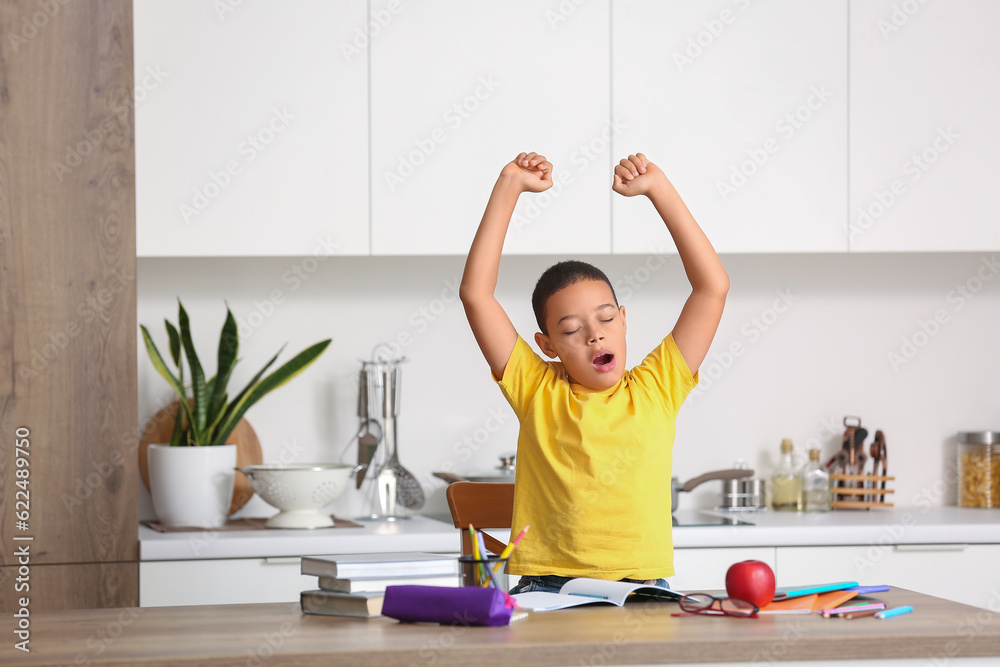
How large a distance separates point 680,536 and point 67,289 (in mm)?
1445

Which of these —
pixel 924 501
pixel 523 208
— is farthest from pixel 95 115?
pixel 924 501

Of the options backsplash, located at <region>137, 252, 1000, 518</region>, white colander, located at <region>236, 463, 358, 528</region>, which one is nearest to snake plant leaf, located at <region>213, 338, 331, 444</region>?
white colander, located at <region>236, 463, 358, 528</region>

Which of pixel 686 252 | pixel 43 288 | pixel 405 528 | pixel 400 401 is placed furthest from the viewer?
pixel 400 401

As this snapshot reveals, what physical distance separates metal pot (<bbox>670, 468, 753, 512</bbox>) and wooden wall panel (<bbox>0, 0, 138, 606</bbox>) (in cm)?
129

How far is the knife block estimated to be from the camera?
2.74m

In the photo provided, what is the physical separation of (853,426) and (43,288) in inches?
83.1

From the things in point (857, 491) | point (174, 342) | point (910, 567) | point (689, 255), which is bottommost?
point (910, 567)

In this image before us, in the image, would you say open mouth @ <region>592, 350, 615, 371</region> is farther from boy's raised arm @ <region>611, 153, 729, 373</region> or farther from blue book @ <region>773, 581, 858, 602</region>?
blue book @ <region>773, 581, 858, 602</region>

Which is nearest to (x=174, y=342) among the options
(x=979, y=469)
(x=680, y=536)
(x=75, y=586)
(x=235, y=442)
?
(x=235, y=442)

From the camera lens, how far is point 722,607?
1220 millimetres

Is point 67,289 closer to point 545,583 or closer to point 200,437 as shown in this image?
point 200,437

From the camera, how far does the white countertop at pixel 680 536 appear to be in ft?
7.29

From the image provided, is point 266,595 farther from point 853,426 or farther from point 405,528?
point 853,426

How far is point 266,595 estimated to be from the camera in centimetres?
224
